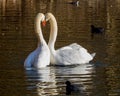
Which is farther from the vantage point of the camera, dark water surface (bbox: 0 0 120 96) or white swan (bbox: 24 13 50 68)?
white swan (bbox: 24 13 50 68)

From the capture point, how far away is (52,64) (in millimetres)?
22797

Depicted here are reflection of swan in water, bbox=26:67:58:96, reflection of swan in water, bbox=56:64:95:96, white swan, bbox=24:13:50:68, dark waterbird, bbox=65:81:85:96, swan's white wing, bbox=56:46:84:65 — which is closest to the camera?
dark waterbird, bbox=65:81:85:96

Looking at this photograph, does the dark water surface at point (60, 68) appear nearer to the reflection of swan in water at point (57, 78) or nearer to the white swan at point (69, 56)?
the reflection of swan in water at point (57, 78)

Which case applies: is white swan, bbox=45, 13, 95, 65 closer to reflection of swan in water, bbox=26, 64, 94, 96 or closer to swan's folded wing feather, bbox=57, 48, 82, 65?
swan's folded wing feather, bbox=57, 48, 82, 65

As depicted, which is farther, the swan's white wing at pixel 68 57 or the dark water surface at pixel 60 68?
the swan's white wing at pixel 68 57

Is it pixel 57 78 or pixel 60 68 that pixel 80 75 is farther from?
pixel 60 68

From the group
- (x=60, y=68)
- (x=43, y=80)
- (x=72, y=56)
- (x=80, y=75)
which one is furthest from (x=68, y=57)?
(x=43, y=80)

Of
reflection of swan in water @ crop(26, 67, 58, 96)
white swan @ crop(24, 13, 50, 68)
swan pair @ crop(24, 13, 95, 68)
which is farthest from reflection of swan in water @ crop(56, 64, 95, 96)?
white swan @ crop(24, 13, 50, 68)

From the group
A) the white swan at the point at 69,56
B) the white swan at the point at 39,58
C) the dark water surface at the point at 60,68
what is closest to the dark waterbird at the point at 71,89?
the dark water surface at the point at 60,68

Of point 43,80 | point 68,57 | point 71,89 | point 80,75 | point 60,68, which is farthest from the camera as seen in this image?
point 68,57

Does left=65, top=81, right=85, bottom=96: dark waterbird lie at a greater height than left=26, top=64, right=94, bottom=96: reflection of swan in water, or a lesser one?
greater

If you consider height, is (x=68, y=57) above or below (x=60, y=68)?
above

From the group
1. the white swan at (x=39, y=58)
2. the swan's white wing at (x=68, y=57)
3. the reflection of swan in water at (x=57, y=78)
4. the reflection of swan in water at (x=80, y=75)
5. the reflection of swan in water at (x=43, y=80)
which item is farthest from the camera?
the swan's white wing at (x=68, y=57)

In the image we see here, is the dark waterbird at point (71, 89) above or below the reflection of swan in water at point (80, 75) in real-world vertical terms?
above
